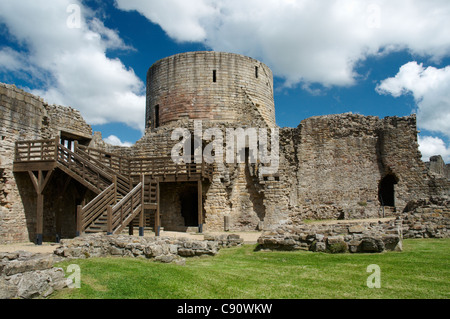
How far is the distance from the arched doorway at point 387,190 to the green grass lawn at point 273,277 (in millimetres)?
14213

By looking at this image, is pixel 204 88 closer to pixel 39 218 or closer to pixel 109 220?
pixel 39 218

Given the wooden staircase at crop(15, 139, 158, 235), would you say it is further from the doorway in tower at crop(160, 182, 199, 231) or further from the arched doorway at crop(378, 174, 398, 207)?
the arched doorway at crop(378, 174, 398, 207)

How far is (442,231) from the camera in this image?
39.8ft

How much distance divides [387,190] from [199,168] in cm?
1248

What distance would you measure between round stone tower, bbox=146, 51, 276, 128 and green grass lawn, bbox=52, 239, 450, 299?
17.2m

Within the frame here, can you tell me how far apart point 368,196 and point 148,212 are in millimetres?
12772

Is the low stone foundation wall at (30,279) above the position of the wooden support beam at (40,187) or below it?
below

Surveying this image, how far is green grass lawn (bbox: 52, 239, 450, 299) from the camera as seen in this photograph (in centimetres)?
569

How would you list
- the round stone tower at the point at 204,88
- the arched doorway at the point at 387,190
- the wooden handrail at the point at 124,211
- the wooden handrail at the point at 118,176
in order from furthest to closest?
the round stone tower at the point at 204,88, the arched doorway at the point at 387,190, the wooden handrail at the point at 118,176, the wooden handrail at the point at 124,211

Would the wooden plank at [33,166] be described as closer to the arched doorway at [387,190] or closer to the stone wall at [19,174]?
the stone wall at [19,174]

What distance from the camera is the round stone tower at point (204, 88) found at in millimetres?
25516

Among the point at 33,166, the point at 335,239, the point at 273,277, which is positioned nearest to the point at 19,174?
the point at 33,166

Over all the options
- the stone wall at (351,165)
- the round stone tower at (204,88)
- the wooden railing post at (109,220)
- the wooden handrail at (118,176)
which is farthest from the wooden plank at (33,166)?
the stone wall at (351,165)

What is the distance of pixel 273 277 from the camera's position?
6.99 meters
